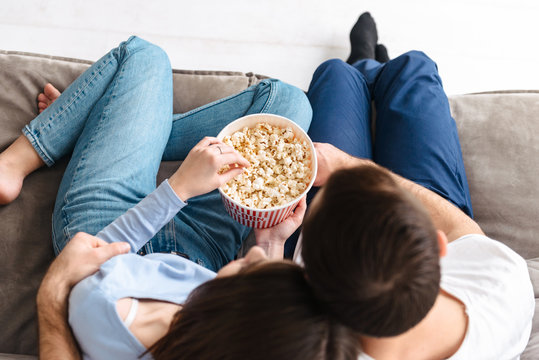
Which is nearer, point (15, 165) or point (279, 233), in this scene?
point (279, 233)

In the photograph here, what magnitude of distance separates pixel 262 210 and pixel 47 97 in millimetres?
899

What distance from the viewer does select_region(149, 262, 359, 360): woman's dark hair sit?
536 mm

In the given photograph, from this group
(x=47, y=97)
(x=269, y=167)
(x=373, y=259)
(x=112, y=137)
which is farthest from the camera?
(x=47, y=97)

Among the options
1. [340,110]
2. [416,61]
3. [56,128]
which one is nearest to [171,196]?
[56,128]

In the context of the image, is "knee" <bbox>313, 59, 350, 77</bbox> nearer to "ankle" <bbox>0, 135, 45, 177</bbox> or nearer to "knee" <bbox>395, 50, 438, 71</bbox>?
"knee" <bbox>395, 50, 438, 71</bbox>

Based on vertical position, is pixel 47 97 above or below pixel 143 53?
below

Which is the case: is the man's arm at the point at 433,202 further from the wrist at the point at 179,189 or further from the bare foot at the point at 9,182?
the bare foot at the point at 9,182

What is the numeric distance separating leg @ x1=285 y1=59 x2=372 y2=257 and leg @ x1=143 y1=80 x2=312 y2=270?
0.07 m

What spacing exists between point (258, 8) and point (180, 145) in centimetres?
102

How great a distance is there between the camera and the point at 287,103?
1199 millimetres

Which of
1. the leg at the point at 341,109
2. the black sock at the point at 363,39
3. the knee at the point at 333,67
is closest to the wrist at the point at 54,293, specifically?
the leg at the point at 341,109

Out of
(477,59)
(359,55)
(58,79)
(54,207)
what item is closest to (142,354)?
(54,207)

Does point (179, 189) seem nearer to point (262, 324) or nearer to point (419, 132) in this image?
point (262, 324)

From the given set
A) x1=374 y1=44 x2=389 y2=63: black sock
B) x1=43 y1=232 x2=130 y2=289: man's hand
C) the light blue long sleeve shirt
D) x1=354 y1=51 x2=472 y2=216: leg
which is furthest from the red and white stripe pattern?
x1=374 y1=44 x2=389 y2=63: black sock
